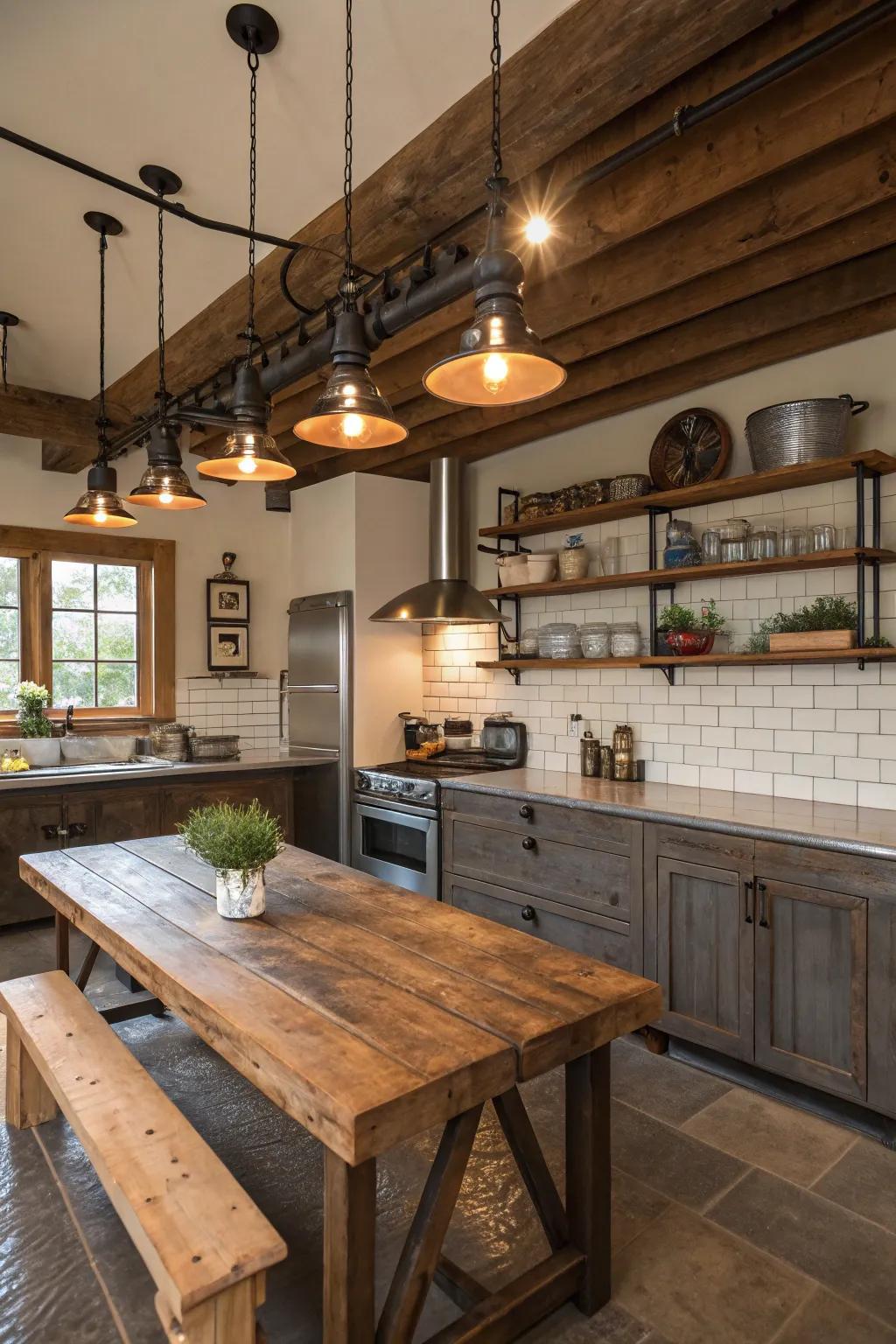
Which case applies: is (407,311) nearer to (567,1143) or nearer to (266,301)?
(266,301)

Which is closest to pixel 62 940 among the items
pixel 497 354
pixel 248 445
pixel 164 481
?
pixel 164 481

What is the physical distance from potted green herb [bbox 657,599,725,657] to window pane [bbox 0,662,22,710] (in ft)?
12.8

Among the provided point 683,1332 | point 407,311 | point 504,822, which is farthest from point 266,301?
point 683,1332

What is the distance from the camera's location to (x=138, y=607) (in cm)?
555

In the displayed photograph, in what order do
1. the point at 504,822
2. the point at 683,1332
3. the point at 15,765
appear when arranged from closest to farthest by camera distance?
the point at 683,1332
the point at 504,822
the point at 15,765

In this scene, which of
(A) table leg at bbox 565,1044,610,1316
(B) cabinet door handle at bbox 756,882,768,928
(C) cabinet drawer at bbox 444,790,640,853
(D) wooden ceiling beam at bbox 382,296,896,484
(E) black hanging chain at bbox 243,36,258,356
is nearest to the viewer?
(A) table leg at bbox 565,1044,610,1316

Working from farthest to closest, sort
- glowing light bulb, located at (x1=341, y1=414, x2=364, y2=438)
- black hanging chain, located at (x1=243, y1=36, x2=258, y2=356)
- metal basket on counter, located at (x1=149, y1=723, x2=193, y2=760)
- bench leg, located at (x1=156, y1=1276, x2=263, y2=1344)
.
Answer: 1. metal basket on counter, located at (x1=149, y1=723, x2=193, y2=760)
2. glowing light bulb, located at (x1=341, y1=414, x2=364, y2=438)
3. black hanging chain, located at (x1=243, y1=36, x2=258, y2=356)
4. bench leg, located at (x1=156, y1=1276, x2=263, y2=1344)

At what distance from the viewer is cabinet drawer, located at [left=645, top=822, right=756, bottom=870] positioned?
290cm

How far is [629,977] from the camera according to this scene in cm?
188

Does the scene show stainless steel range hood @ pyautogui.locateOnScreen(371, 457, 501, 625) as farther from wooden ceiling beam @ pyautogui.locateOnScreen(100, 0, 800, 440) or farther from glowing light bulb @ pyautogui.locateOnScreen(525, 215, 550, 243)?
glowing light bulb @ pyautogui.locateOnScreen(525, 215, 550, 243)

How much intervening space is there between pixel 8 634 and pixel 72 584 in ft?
1.65

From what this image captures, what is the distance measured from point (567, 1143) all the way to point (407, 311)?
233cm

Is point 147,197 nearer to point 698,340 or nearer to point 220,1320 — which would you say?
point 698,340

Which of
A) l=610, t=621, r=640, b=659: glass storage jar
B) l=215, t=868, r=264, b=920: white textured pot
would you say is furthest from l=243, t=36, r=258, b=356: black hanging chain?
l=610, t=621, r=640, b=659: glass storage jar
